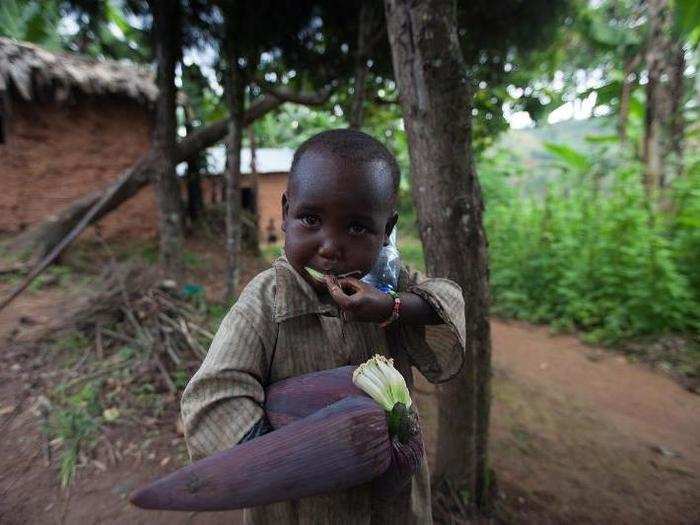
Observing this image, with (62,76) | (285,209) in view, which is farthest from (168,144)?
(285,209)

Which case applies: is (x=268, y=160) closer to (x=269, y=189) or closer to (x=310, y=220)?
(x=269, y=189)

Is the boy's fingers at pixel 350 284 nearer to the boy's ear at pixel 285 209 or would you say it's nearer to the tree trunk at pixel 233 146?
the boy's ear at pixel 285 209

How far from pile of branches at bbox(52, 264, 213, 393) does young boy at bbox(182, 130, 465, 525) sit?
2.78 metres

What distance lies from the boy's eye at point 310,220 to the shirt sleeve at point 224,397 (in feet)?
0.89

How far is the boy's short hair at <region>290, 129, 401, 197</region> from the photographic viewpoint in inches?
37.3

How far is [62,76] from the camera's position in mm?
5914

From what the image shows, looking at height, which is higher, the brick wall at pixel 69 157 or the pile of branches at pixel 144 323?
the brick wall at pixel 69 157

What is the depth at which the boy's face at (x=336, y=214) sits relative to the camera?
93cm

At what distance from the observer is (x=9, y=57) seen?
18.0ft

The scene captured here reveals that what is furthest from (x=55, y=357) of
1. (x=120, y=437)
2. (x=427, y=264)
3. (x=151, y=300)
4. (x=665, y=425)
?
(x=665, y=425)

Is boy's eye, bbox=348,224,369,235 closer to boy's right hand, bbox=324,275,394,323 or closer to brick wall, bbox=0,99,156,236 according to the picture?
boy's right hand, bbox=324,275,394,323

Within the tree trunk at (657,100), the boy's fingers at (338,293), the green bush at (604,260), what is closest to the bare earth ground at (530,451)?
the green bush at (604,260)

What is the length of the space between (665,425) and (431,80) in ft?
13.1

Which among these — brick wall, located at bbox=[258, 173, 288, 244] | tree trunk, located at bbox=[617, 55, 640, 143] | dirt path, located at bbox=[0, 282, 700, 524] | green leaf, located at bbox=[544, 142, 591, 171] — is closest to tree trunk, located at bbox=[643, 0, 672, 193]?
tree trunk, located at bbox=[617, 55, 640, 143]
